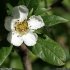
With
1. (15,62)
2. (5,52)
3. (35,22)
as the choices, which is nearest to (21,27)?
(35,22)

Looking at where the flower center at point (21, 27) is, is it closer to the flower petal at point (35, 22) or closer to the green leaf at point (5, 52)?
the flower petal at point (35, 22)

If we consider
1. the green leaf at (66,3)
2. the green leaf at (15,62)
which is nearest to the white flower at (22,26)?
the green leaf at (15,62)

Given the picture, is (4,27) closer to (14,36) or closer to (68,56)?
(14,36)

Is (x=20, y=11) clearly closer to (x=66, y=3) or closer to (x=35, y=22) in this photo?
(x=35, y=22)

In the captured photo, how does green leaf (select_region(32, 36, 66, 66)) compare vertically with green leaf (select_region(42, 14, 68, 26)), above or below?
below

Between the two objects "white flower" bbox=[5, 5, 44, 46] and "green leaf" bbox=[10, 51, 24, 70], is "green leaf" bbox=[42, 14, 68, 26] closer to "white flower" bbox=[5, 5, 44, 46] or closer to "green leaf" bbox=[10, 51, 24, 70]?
"white flower" bbox=[5, 5, 44, 46]

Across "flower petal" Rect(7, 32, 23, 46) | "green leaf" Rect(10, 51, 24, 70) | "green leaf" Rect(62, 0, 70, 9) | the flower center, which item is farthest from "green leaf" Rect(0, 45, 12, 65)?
"green leaf" Rect(62, 0, 70, 9)

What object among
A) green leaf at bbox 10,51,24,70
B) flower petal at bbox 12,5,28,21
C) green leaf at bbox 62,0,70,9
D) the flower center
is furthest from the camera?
green leaf at bbox 62,0,70,9
